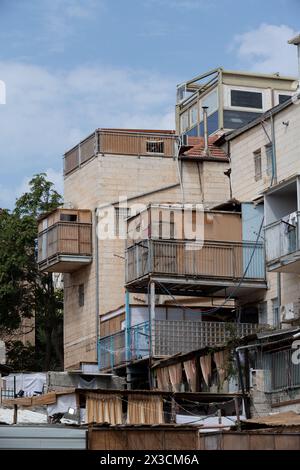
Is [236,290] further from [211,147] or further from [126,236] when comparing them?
[211,147]

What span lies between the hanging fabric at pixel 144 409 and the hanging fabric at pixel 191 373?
3.61 meters

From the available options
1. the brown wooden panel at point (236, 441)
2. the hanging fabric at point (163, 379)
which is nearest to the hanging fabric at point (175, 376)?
the hanging fabric at point (163, 379)

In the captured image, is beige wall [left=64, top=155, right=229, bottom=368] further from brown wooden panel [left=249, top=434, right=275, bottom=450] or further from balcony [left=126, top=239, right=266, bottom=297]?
brown wooden panel [left=249, top=434, right=275, bottom=450]

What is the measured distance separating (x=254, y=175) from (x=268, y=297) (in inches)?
177

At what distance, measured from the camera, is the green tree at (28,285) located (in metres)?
53.6

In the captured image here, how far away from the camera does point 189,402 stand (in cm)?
3681

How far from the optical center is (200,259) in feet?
138

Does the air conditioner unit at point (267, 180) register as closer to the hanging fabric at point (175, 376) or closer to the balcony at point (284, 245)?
the balcony at point (284, 245)

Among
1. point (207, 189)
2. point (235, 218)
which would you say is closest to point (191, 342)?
point (235, 218)

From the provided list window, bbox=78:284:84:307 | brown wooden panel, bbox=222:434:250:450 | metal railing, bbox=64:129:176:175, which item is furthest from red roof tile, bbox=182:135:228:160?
brown wooden panel, bbox=222:434:250:450

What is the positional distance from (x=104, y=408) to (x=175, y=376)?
5330 mm

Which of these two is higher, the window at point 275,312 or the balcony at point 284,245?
the balcony at point 284,245

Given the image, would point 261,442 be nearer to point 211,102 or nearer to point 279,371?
point 279,371

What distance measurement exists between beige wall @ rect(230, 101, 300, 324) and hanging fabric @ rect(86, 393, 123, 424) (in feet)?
23.4
